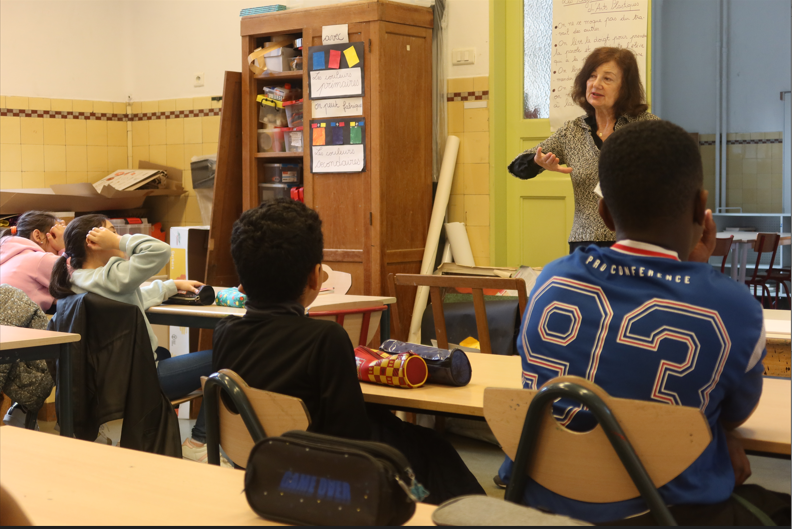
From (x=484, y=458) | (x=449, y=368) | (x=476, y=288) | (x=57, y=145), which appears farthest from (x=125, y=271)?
(x=57, y=145)

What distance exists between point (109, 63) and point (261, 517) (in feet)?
20.2

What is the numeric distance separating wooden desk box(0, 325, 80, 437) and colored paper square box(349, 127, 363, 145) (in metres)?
2.48

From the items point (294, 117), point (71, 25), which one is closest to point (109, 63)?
point (71, 25)

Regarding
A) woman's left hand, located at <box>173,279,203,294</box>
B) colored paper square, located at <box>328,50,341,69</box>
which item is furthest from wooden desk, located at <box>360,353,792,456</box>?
colored paper square, located at <box>328,50,341,69</box>

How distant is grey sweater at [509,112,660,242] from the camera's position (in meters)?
2.86

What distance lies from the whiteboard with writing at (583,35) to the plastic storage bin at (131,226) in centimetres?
323

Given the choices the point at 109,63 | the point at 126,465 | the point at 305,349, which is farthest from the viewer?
the point at 109,63

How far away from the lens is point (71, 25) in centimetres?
607

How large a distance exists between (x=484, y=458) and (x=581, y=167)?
140 cm

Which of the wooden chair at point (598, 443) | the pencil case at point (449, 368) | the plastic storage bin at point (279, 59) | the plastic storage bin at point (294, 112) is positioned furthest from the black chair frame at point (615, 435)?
the plastic storage bin at point (279, 59)

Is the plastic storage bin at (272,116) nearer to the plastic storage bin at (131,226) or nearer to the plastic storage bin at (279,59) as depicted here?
the plastic storage bin at (279,59)

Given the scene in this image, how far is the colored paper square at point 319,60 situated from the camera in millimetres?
4777

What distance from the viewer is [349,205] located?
15.7 feet

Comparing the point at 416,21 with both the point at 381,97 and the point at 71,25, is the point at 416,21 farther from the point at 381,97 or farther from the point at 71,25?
the point at 71,25
